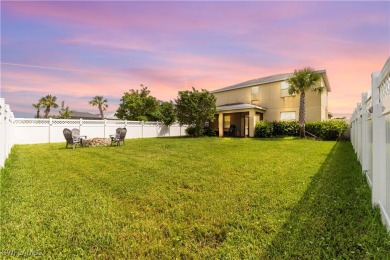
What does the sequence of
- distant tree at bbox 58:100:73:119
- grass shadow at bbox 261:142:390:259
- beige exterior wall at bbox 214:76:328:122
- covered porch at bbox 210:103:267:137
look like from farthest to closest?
distant tree at bbox 58:100:73:119
covered porch at bbox 210:103:267:137
beige exterior wall at bbox 214:76:328:122
grass shadow at bbox 261:142:390:259

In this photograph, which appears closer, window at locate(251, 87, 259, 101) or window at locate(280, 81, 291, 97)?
window at locate(280, 81, 291, 97)

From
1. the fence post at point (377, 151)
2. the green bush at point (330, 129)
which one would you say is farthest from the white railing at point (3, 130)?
the green bush at point (330, 129)

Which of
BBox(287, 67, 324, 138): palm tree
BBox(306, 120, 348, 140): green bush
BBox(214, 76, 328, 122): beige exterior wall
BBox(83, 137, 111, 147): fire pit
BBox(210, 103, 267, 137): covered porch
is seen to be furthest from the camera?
BBox(210, 103, 267, 137): covered porch

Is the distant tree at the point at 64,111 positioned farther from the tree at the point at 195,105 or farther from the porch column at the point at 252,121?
the porch column at the point at 252,121

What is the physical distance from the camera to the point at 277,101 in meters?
22.4

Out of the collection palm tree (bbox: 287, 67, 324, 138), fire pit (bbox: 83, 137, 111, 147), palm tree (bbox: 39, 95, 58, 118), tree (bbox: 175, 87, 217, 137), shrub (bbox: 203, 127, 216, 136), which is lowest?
fire pit (bbox: 83, 137, 111, 147)

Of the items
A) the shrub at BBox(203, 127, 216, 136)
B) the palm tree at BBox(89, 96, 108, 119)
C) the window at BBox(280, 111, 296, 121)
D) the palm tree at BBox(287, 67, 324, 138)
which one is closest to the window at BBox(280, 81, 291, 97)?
the window at BBox(280, 111, 296, 121)

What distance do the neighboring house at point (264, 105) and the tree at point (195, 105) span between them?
1929mm

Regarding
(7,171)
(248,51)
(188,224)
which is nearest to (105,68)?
(248,51)

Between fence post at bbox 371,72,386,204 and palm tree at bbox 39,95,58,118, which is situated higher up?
palm tree at bbox 39,95,58,118

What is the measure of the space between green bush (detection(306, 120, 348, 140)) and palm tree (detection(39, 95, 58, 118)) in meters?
46.4

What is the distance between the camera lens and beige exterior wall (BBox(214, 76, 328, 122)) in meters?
20.1

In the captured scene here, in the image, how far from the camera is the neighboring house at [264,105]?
2038 cm

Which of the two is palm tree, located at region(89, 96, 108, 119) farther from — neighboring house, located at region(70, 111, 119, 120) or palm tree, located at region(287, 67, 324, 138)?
palm tree, located at region(287, 67, 324, 138)
